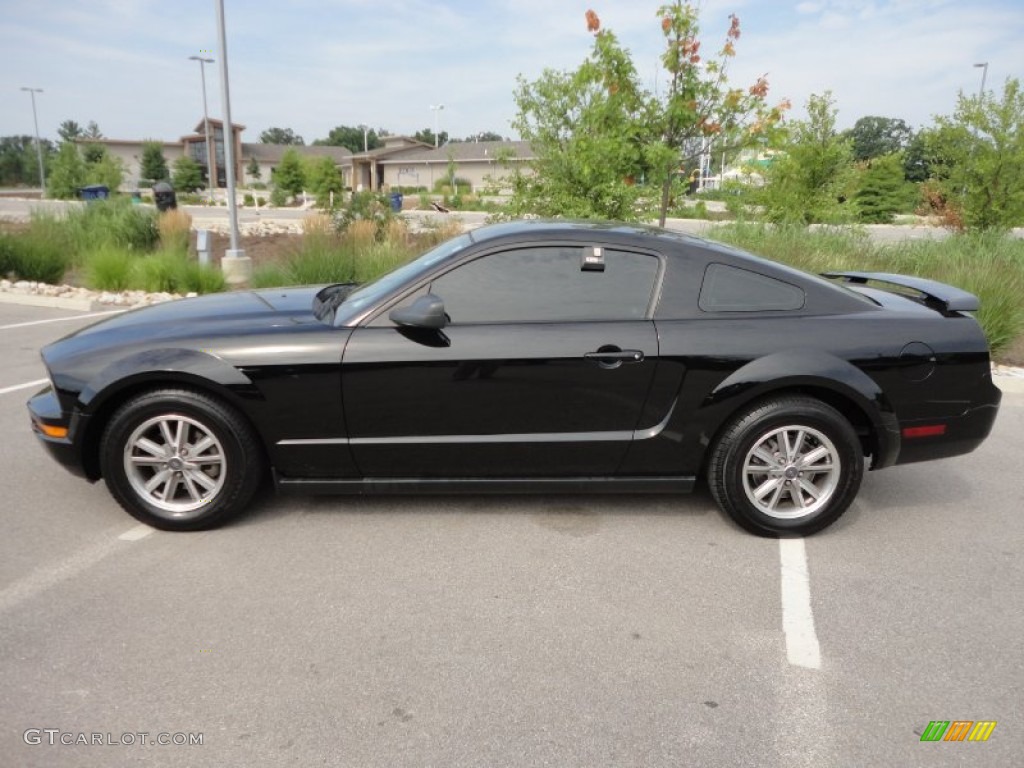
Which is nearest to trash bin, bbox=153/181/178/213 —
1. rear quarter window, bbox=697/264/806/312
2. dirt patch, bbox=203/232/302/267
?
dirt patch, bbox=203/232/302/267

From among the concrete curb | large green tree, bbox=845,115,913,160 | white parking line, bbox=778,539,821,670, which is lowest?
white parking line, bbox=778,539,821,670

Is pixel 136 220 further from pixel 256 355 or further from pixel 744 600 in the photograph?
pixel 744 600

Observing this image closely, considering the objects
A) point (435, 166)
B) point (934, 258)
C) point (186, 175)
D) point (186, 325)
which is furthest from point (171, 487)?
point (435, 166)

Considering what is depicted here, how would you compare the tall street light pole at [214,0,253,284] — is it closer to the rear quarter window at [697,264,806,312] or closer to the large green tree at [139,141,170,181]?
the rear quarter window at [697,264,806,312]

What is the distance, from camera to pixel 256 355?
3623 mm

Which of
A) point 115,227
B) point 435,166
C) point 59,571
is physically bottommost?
point 59,571

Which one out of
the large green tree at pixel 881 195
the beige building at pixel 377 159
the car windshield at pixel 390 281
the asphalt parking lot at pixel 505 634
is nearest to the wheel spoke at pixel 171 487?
the asphalt parking lot at pixel 505 634

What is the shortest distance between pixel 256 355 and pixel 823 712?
281 cm

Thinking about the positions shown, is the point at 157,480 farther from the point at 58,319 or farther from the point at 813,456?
the point at 58,319

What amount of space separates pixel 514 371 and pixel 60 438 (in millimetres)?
2233

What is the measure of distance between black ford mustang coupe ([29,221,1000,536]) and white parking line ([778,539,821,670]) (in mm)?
149

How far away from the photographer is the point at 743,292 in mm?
3791

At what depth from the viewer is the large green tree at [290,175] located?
→ 174ft

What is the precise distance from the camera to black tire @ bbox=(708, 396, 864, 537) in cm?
371
